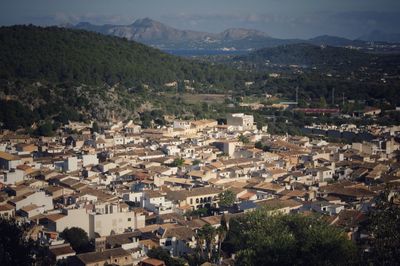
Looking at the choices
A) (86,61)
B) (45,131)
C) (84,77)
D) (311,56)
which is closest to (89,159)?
(45,131)

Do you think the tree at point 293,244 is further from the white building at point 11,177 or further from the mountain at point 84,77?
the mountain at point 84,77

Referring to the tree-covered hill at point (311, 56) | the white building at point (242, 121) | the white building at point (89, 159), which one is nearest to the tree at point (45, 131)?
the white building at point (89, 159)

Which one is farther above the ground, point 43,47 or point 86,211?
point 43,47

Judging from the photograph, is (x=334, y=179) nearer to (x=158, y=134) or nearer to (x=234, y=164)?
(x=234, y=164)

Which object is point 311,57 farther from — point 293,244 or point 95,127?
point 293,244

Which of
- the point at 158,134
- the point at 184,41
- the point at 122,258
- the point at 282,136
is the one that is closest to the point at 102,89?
the point at 158,134

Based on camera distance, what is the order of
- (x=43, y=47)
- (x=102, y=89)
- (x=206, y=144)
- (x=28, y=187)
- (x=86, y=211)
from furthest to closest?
(x=43, y=47) → (x=102, y=89) → (x=206, y=144) → (x=28, y=187) → (x=86, y=211)
